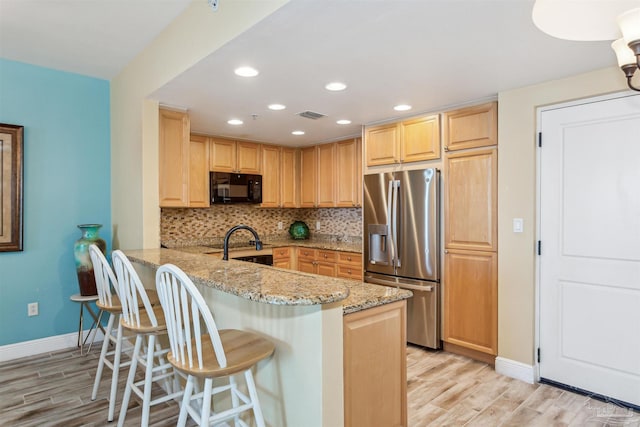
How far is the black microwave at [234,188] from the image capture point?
14.5ft

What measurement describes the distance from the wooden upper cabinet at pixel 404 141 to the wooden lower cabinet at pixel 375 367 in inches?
80.9

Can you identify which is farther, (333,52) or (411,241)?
(411,241)

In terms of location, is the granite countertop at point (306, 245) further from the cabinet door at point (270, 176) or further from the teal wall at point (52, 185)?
the teal wall at point (52, 185)

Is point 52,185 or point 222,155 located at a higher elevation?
point 222,155

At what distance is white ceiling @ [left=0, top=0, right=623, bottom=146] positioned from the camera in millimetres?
1771

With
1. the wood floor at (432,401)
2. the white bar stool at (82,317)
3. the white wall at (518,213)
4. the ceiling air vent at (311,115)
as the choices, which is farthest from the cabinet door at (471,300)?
the white bar stool at (82,317)

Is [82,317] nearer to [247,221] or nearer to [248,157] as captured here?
[247,221]

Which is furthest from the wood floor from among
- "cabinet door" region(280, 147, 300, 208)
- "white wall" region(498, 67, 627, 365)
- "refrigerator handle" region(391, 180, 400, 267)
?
"cabinet door" region(280, 147, 300, 208)

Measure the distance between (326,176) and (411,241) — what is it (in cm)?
182

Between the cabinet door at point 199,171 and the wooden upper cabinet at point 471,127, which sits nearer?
the wooden upper cabinet at point 471,127

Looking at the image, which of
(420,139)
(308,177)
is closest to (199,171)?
(308,177)

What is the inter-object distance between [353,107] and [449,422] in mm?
2483

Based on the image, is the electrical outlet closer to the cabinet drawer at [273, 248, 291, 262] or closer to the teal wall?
the teal wall

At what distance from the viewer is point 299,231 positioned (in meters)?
5.45
